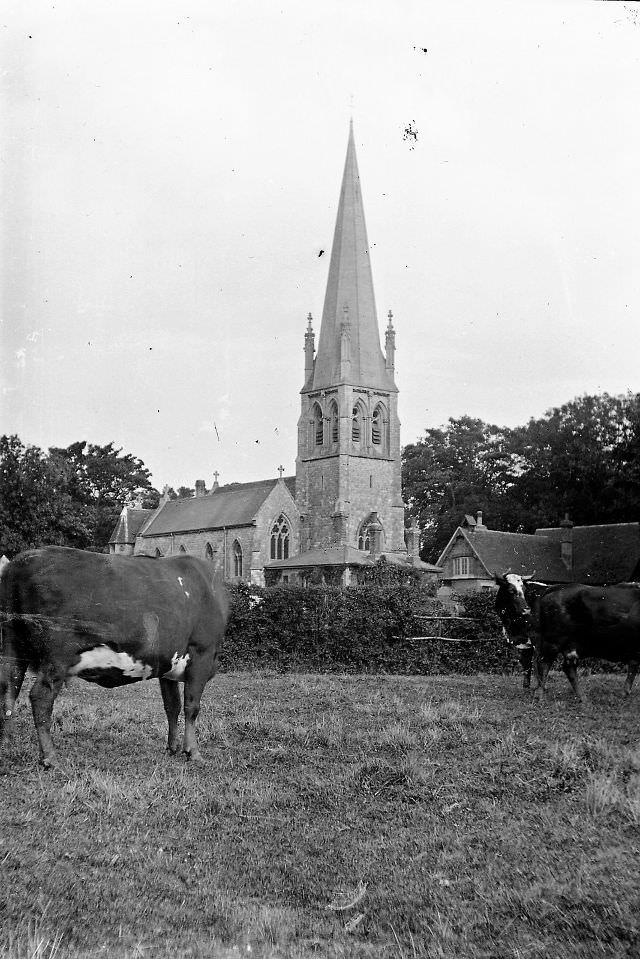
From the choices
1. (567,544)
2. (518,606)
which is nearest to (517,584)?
(518,606)

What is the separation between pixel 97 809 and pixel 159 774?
53.1 inches

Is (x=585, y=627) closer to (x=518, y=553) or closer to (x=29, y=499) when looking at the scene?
(x=29, y=499)

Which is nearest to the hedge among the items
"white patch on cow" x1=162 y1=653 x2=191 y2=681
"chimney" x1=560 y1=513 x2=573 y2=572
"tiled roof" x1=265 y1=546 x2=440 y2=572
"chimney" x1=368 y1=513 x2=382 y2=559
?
"white patch on cow" x1=162 y1=653 x2=191 y2=681

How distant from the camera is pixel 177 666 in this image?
31.2 ft

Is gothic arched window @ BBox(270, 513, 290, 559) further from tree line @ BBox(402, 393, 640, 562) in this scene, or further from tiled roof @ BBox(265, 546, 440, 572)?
tree line @ BBox(402, 393, 640, 562)

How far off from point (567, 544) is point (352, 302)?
3924 centimetres

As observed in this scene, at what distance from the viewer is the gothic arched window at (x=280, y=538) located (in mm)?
86688

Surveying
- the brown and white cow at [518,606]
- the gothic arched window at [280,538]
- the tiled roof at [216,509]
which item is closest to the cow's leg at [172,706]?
the brown and white cow at [518,606]

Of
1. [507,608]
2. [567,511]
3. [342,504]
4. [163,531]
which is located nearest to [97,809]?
[507,608]

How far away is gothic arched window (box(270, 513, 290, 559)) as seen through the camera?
8669 centimetres

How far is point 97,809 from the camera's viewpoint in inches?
284

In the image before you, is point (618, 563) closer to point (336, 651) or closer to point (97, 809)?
point (336, 651)

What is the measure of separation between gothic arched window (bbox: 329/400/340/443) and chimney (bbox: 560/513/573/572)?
100 feet

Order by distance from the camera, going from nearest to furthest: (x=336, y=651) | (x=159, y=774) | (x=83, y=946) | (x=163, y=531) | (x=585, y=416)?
1. (x=83, y=946)
2. (x=159, y=774)
3. (x=336, y=651)
4. (x=585, y=416)
5. (x=163, y=531)
